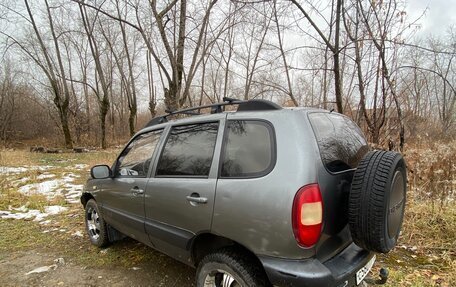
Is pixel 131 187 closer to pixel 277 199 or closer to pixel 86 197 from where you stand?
pixel 86 197

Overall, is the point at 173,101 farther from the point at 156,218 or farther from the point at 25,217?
the point at 156,218

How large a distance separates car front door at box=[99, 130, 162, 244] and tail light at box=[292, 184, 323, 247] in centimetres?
166

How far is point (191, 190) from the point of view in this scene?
2.22 meters

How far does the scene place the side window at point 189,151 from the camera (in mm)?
2299

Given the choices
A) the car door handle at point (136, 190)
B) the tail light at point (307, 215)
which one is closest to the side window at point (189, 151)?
the car door handle at point (136, 190)

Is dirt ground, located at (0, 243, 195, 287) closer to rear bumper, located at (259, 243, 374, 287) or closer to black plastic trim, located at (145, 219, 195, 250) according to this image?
black plastic trim, located at (145, 219, 195, 250)

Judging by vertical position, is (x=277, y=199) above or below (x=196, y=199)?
above

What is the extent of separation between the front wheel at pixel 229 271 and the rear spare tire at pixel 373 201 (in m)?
0.73

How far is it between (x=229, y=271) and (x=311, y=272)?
62 centimetres

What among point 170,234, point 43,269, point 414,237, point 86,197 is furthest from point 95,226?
point 414,237

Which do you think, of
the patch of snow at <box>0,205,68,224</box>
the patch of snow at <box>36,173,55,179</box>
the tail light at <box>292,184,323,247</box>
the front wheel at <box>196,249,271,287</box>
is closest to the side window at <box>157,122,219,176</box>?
the front wheel at <box>196,249,271,287</box>

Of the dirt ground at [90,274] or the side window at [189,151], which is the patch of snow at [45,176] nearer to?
the dirt ground at [90,274]

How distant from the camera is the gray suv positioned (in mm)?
1717

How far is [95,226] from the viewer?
4.00 m
